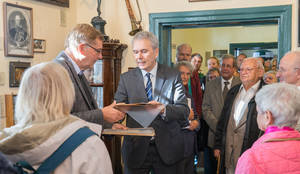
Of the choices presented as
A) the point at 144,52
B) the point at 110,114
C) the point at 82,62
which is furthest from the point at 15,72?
the point at 110,114

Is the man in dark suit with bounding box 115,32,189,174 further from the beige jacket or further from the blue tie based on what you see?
the beige jacket

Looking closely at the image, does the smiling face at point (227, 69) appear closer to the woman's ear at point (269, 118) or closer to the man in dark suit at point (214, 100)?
the man in dark suit at point (214, 100)

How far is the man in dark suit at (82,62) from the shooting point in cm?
192

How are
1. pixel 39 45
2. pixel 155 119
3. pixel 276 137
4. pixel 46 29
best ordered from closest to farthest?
pixel 276 137, pixel 155 119, pixel 39 45, pixel 46 29

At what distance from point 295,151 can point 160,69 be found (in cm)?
120

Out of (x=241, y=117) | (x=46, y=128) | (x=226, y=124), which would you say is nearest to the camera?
(x=46, y=128)

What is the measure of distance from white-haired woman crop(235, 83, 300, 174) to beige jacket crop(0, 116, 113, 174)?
71cm

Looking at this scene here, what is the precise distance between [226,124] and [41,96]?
6.75 ft

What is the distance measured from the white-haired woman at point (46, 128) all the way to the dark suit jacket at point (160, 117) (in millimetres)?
973

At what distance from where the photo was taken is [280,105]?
1.58 m

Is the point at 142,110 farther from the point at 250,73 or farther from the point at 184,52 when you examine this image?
the point at 184,52

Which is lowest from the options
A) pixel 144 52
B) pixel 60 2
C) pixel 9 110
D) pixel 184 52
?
pixel 9 110

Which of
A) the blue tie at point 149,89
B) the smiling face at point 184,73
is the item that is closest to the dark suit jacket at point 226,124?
the smiling face at point 184,73

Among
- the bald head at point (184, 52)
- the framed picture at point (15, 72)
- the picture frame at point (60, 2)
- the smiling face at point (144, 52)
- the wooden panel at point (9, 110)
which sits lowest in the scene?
the wooden panel at point (9, 110)
